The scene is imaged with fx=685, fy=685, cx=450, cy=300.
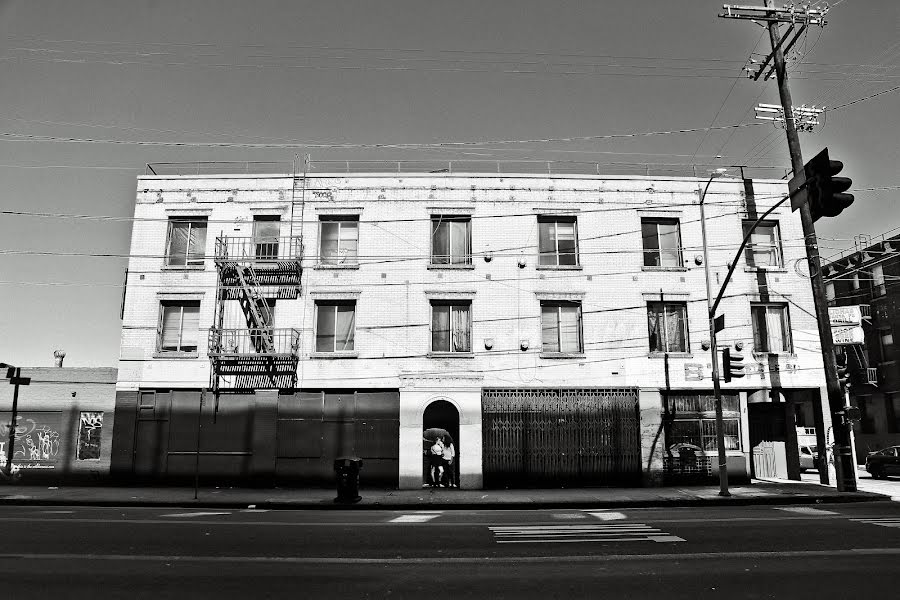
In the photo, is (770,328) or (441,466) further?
(770,328)

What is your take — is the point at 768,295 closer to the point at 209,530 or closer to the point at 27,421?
the point at 209,530

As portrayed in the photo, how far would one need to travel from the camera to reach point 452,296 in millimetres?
24141

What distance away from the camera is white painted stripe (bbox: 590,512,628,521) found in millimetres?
14935

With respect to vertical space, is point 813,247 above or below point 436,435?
above

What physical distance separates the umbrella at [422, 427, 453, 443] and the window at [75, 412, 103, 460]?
11336mm

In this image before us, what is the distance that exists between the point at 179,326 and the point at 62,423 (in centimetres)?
533

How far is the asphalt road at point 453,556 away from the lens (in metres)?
8.14

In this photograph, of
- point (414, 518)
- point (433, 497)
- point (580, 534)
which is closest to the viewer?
point (580, 534)

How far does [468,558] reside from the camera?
1002 cm

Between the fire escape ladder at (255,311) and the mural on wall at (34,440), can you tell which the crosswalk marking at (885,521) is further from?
the mural on wall at (34,440)

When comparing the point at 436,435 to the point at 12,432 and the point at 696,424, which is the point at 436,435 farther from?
the point at 12,432

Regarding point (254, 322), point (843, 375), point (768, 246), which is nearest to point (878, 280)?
point (768, 246)

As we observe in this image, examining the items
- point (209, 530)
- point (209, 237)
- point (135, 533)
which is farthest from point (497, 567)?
point (209, 237)

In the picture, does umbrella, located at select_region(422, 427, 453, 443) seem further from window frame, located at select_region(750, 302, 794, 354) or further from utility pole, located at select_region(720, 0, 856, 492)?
utility pole, located at select_region(720, 0, 856, 492)
